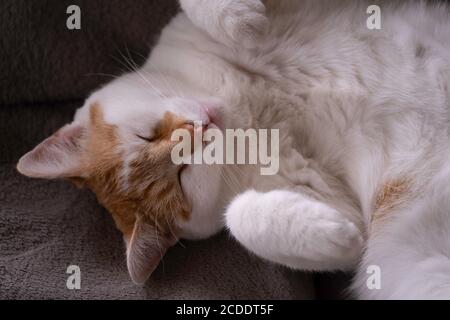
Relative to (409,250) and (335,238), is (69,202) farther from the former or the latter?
(409,250)

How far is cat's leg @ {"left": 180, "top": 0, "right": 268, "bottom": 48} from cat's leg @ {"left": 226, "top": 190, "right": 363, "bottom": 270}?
0.37m

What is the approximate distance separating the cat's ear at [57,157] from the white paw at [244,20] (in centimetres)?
49

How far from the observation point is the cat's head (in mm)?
1194

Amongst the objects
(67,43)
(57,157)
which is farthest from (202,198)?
(67,43)

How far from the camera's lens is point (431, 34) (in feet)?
4.13

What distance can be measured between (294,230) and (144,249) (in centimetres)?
44

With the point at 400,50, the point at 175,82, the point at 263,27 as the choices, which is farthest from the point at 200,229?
the point at 400,50

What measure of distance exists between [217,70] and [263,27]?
0.18 metres

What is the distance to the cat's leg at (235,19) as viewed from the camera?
44.5 inches

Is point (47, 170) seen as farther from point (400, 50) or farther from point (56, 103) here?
point (400, 50)

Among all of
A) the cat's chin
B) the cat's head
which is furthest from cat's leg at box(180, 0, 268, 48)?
the cat's chin
